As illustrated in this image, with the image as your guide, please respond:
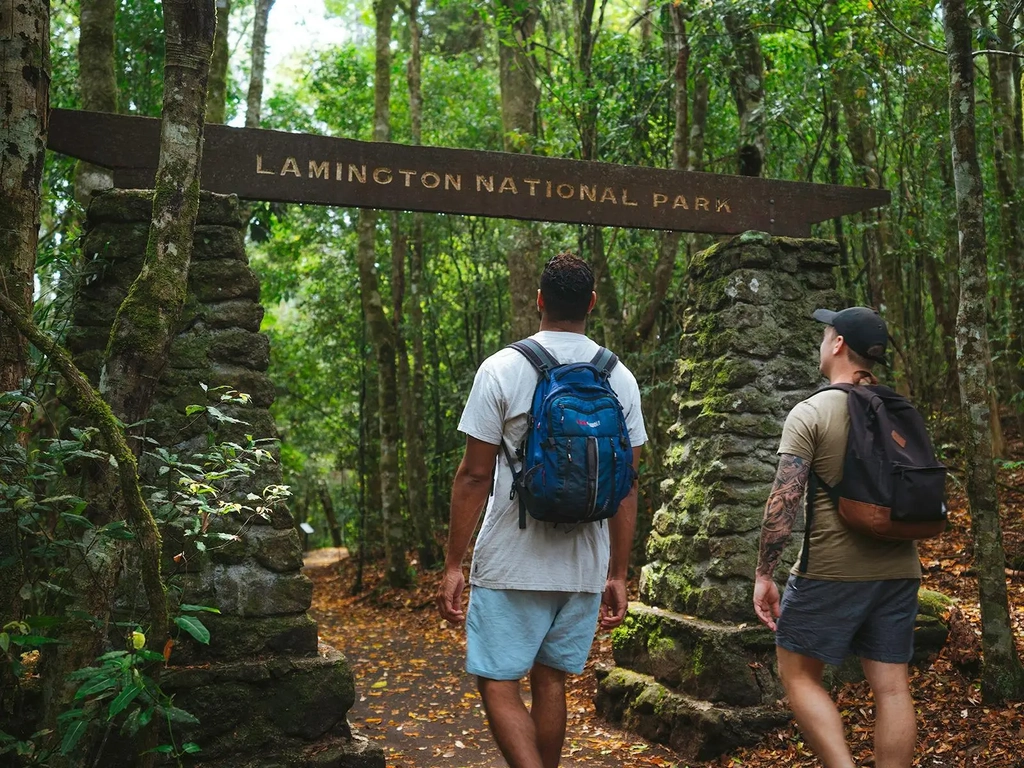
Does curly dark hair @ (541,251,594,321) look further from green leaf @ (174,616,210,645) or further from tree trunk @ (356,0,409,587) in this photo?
tree trunk @ (356,0,409,587)

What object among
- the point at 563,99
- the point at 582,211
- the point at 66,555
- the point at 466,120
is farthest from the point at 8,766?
the point at 466,120

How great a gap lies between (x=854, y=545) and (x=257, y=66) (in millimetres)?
8536

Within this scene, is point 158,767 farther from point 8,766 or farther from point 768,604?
point 768,604

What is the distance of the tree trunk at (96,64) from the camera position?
680 centimetres

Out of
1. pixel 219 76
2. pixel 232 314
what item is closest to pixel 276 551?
pixel 232 314

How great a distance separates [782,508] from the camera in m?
3.25

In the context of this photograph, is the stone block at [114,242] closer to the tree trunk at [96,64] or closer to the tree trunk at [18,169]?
the tree trunk at [18,169]

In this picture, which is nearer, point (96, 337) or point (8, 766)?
point (8, 766)

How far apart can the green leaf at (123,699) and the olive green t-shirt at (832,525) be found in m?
2.28

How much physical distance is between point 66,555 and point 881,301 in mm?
9752

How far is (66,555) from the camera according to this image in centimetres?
297

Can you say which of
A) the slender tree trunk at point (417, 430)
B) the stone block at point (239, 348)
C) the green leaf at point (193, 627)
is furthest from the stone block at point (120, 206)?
the slender tree trunk at point (417, 430)

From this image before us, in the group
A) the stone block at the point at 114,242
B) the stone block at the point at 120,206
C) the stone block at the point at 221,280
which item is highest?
the stone block at the point at 120,206

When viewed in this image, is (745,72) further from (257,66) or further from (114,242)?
(114,242)
